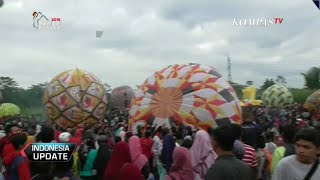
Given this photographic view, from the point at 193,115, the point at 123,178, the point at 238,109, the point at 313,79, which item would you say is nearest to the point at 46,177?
the point at 123,178

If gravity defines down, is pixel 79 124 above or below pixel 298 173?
below

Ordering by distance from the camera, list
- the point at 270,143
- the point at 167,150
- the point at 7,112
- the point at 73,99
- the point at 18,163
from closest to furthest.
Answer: the point at 18,163 → the point at 270,143 → the point at 167,150 → the point at 73,99 → the point at 7,112

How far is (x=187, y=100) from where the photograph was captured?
1435 centimetres

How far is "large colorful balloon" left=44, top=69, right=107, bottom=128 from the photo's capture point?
722 inches

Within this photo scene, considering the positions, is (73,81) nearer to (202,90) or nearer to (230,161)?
(202,90)

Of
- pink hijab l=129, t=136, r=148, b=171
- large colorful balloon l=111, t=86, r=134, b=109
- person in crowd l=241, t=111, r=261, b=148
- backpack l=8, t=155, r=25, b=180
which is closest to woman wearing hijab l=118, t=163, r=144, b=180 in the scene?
backpack l=8, t=155, r=25, b=180

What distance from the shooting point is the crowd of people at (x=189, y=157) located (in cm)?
416

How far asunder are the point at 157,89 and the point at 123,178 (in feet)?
35.8

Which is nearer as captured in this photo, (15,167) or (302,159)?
(302,159)

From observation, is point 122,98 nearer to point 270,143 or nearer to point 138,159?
point 270,143

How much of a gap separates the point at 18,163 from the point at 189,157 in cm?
236

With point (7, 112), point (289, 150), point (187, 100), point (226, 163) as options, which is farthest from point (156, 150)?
point (7, 112)

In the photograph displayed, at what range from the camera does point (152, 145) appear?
10.4 m

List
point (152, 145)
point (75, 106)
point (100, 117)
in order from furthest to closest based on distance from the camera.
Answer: point (100, 117), point (75, 106), point (152, 145)
